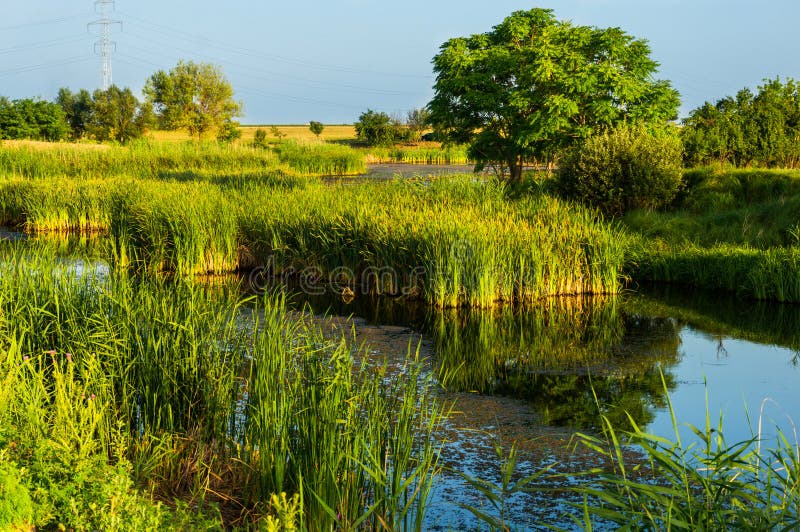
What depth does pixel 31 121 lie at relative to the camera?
182ft

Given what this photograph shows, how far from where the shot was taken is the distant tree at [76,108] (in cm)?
6455

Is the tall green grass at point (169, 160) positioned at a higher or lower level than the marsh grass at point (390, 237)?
higher

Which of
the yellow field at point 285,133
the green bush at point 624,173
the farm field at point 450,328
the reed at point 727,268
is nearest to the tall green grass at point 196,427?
the farm field at point 450,328

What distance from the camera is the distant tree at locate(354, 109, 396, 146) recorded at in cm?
6034

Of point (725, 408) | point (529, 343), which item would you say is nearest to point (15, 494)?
point (725, 408)

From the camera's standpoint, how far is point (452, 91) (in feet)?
75.8

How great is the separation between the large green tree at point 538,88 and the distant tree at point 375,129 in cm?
3594

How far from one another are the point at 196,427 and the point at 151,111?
183 feet

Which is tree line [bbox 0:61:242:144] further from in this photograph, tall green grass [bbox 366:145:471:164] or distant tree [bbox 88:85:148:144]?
tall green grass [bbox 366:145:471:164]

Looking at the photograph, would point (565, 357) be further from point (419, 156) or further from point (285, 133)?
point (285, 133)

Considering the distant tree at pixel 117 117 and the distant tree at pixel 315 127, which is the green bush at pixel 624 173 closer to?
the distant tree at pixel 117 117

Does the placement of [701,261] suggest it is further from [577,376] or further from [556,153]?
[556,153]

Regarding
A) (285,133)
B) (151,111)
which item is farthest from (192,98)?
(285,133)

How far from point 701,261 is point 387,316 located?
602 centimetres
